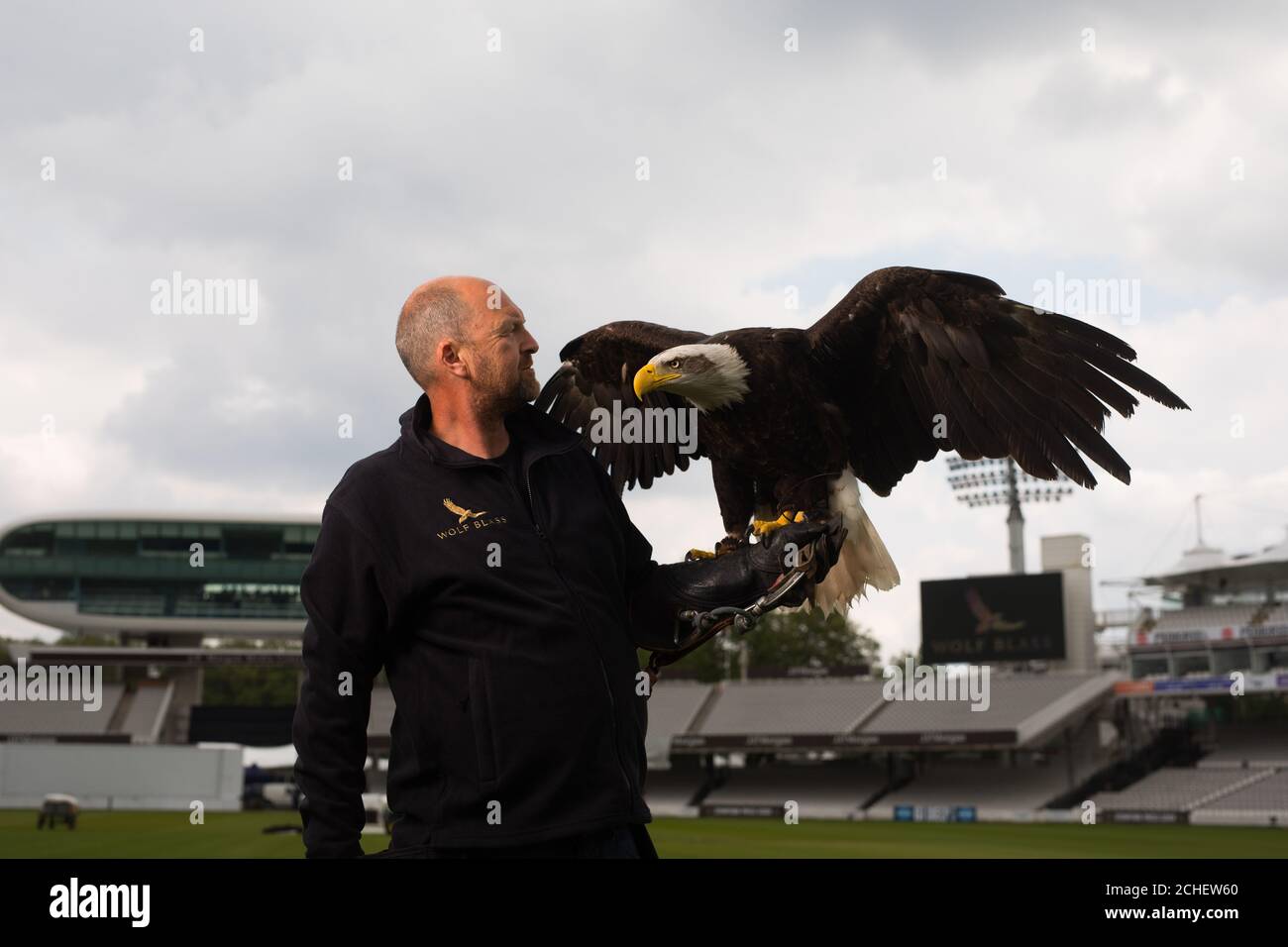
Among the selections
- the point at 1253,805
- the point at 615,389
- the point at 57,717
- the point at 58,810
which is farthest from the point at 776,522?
the point at 57,717

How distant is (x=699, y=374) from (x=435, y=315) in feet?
2.19

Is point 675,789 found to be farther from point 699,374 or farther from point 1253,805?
point 699,374

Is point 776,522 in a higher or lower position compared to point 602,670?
higher

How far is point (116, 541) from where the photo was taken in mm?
48000

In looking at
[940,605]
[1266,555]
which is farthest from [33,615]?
[1266,555]

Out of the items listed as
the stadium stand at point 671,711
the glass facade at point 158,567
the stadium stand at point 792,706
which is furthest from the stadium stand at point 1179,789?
the glass facade at point 158,567

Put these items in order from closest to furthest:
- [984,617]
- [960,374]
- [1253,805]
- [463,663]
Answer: [463,663]
[960,374]
[1253,805]
[984,617]

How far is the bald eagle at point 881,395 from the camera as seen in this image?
2.69 meters

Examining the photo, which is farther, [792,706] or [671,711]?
[671,711]

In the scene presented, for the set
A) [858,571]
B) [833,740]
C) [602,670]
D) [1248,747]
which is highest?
[858,571]

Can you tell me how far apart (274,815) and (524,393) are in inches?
1185

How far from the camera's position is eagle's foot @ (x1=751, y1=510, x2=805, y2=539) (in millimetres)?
2458

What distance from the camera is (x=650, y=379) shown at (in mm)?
2682

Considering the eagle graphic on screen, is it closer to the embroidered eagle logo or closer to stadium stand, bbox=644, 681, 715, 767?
stadium stand, bbox=644, 681, 715, 767
